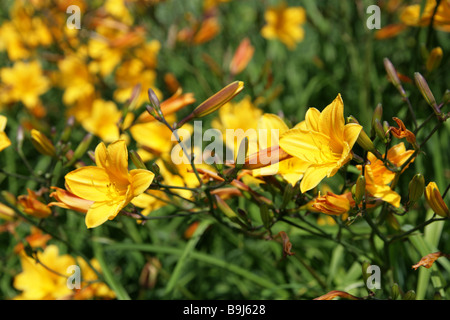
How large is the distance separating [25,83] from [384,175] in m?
2.70

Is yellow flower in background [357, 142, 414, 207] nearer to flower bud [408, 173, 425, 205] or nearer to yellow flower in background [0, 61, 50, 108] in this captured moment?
flower bud [408, 173, 425, 205]

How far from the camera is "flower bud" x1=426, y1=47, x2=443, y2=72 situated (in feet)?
5.08

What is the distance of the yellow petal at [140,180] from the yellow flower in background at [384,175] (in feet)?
1.84

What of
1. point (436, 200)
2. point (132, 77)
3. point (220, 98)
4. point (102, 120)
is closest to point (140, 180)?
point (220, 98)

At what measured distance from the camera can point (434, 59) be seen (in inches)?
61.8

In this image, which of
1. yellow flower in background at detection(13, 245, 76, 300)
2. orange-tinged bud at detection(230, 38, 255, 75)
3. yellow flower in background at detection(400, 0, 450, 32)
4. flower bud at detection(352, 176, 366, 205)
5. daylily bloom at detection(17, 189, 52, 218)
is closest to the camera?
flower bud at detection(352, 176, 366, 205)

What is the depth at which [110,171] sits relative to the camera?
127cm

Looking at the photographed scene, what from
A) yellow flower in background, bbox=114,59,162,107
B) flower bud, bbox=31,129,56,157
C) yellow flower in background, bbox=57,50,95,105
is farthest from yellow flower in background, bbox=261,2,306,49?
flower bud, bbox=31,129,56,157

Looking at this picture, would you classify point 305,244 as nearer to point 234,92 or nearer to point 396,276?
point 396,276


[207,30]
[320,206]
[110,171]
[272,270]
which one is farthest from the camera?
[207,30]

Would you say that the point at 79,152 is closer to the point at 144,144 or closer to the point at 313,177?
the point at 144,144

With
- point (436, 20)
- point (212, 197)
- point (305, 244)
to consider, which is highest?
point (436, 20)

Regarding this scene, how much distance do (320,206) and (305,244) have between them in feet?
3.34
